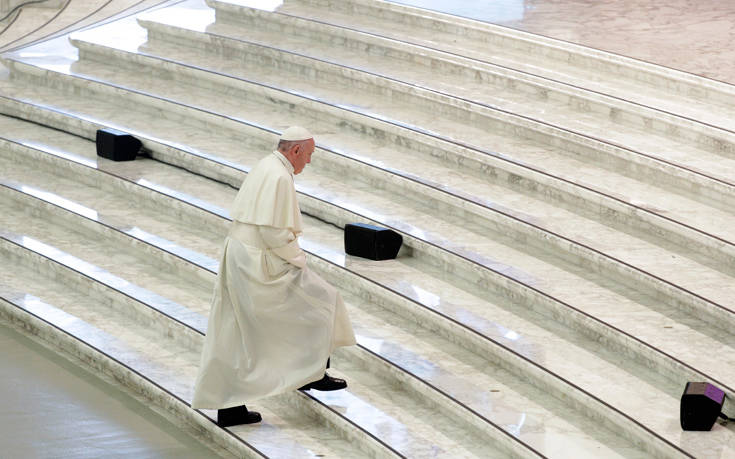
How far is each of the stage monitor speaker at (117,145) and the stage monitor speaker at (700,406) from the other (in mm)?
4652

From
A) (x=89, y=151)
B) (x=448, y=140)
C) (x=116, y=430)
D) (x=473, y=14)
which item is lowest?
(x=116, y=430)

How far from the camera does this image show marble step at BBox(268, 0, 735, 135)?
7.63 metres

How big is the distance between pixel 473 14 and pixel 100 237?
405cm

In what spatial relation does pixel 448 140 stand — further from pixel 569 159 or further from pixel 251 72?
pixel 251 72

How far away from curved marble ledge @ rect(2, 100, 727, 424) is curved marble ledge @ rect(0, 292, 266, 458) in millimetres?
1752

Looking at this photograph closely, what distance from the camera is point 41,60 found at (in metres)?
9.66

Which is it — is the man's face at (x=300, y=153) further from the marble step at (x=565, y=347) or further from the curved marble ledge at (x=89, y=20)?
the curved marble ledge at (x=89, y=20)

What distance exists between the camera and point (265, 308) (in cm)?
502

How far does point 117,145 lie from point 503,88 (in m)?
2.88

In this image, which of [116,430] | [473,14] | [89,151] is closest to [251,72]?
[89,151]

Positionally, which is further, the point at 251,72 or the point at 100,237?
the point at 251,72

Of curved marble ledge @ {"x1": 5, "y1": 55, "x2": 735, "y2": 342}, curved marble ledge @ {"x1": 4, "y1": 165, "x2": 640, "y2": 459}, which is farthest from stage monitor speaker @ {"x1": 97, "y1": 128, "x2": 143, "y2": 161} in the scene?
curved marble ledge @ {"x1": 5, "y1": 55, "x2": 735, "y2": 342}

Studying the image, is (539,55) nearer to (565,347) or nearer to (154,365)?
(565,347)

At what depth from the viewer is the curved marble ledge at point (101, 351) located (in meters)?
5.30
